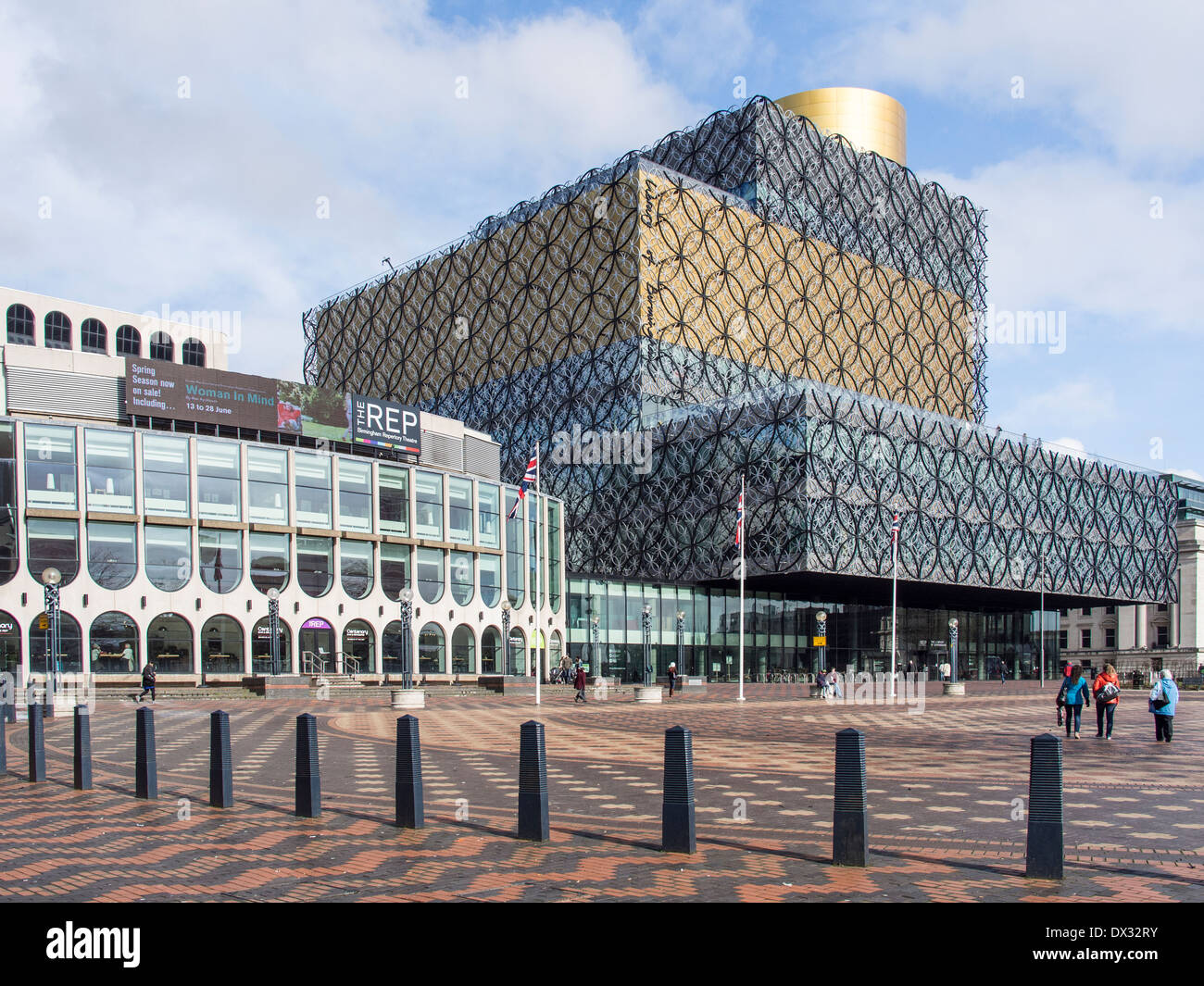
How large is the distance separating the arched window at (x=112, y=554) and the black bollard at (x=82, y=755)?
42.0m

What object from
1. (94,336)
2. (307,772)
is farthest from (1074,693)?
(94,336)

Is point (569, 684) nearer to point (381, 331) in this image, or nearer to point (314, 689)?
point (314, 689)

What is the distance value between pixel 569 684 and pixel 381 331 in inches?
2303

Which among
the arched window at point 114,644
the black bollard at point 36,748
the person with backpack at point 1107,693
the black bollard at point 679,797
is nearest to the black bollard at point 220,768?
the black bollard at point 36,748

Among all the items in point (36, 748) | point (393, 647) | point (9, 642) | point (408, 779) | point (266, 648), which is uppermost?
point (408, 779)

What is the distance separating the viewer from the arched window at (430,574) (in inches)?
2694

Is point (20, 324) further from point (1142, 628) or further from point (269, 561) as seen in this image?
point (1142, 628)

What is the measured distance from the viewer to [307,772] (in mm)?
13641

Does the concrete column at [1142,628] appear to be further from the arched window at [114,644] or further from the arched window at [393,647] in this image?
the arched window at [114,644]

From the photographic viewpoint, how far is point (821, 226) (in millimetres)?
100438

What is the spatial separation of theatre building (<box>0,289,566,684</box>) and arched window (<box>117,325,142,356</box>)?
32035 millimetres

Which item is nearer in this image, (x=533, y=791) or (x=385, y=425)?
(x=533, y=791)

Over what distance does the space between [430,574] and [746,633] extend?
90.9 feet

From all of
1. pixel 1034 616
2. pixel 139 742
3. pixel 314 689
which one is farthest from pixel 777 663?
pixel 139 742
